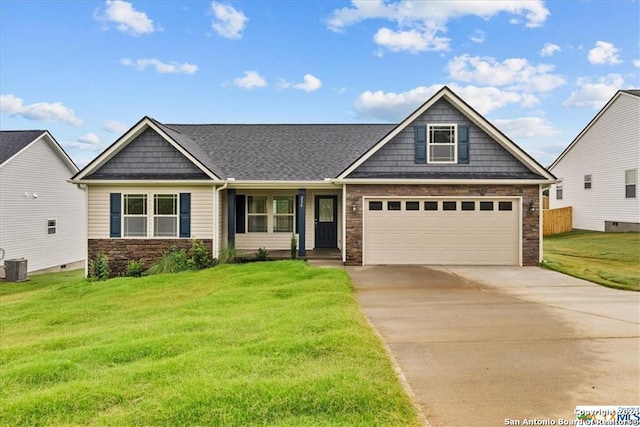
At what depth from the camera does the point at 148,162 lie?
Result: 16031 mm

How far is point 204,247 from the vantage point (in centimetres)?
1562

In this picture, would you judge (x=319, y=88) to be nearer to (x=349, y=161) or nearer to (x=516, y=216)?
(x=349, y=161)

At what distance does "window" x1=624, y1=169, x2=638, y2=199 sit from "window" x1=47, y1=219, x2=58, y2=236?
31031 mm

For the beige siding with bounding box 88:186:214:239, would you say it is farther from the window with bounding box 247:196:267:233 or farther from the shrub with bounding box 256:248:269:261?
the window with bounding box 247:196:267:233

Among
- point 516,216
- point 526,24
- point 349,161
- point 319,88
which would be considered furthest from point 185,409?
point 319,88

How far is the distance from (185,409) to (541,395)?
361 centimetres

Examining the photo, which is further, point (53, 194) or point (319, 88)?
point (319, 88)

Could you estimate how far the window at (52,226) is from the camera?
23.8 m

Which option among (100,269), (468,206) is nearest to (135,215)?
(100,269)

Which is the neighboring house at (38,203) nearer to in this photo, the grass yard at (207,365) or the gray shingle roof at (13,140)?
the gray shingle roof at (13,140)

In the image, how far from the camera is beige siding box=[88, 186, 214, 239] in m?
15.8

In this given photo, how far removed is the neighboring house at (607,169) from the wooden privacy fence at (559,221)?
0.37m

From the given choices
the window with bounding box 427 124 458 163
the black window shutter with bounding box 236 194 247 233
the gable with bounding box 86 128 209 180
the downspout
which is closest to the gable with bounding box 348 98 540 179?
the window with bounding box 427 124 458 163

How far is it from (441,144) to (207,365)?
40.7 feet
